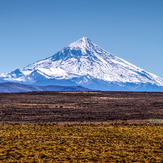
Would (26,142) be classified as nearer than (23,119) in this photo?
Yes

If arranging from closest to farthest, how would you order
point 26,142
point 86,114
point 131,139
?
point 26,142 < point 131,139 < point 86,114

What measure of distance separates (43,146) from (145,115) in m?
23.7

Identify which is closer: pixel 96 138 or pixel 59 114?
pixel 96 138

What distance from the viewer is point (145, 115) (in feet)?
138

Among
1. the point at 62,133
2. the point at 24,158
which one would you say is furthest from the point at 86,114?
the point at 24,158

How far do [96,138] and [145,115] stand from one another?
19.3 metres

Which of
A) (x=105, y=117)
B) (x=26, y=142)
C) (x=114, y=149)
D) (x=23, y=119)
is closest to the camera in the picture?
(x=114, y=149)

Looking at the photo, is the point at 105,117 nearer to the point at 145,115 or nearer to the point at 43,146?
the point at 145,115

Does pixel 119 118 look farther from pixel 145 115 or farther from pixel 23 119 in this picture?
pixel 23 119

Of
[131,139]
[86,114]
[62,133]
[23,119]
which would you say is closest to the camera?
[131,139]

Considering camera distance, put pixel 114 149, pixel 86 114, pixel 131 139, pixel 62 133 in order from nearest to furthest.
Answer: pixel 114 149 → pixel 131 139 → pixel 62 133 → pixel 86 114

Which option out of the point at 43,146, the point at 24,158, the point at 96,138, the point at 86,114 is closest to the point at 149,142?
the point at 96,138

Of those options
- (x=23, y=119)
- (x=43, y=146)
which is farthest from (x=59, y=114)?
(x=43, y=146)

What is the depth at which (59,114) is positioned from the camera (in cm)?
4153
